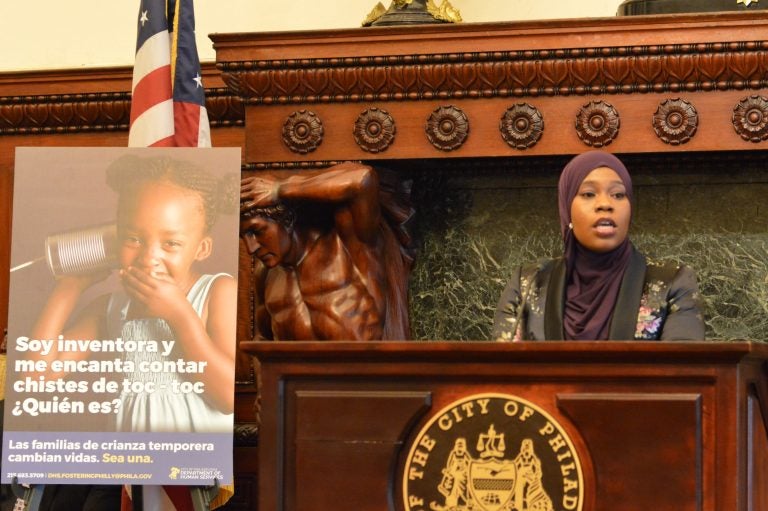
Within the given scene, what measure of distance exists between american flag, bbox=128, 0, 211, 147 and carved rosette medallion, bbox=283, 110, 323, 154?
539 mm

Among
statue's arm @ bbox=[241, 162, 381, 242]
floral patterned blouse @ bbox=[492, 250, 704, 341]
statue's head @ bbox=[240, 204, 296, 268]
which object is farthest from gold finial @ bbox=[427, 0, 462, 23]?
floral patterned blouse @ bbox=[492, 250, 704, 341]

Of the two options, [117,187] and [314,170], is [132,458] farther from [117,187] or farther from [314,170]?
[314,170]

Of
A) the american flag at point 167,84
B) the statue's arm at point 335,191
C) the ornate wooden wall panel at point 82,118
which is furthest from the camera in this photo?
the ornate wooden wall panel at point 82,118

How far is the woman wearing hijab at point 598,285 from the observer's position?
299cm

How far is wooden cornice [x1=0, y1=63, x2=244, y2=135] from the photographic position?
450cm

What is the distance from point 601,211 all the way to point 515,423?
95 centimetres

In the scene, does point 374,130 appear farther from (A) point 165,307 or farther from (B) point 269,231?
(A) point 165,307

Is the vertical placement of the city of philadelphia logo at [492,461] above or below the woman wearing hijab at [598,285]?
below

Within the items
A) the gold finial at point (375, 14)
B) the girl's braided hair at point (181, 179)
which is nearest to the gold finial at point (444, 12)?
the gold finial at point (375, 14)

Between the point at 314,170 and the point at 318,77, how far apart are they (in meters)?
0.29

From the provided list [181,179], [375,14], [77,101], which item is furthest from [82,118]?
[181,179]

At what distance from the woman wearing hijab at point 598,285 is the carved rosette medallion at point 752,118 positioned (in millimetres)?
926

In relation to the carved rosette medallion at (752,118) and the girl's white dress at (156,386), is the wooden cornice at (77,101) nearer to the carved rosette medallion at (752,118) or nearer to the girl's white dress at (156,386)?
the carved rosette medallion at (752,118)

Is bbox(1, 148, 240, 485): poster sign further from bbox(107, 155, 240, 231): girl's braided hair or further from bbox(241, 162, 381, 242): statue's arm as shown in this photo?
bbox(241, 162, 381, 242): statue's arm
